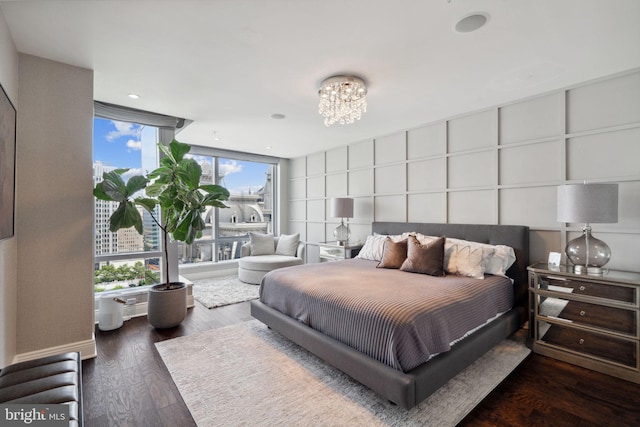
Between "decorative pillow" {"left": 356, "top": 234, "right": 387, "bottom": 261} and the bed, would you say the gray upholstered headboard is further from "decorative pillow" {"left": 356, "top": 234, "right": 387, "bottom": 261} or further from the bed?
"decorative pillow" {"left": 356, "top": 234, "right": 387, "bottom": 261}

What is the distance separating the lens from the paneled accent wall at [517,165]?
2.62 meters

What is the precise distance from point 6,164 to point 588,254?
444 centimetres

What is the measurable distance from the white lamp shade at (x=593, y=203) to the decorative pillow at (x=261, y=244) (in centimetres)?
456

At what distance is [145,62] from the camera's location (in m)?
2.47

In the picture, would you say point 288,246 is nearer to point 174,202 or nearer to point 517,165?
point 174,202

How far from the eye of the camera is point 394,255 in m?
3.39

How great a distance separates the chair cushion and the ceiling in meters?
2.67

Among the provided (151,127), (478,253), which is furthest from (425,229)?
(151,127)

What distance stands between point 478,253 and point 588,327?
99 centimetres

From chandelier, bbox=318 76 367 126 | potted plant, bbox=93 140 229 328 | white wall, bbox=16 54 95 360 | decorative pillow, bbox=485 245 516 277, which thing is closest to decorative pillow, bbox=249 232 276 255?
potted plant, bbox=93 140 229 328

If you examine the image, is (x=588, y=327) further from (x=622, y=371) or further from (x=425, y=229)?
(x=425, y=229)

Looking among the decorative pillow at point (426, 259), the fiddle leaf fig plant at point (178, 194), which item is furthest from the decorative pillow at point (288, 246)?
the decorative pillow at point (426, 259)

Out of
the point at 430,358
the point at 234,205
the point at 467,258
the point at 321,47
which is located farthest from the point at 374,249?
the point at 234,205

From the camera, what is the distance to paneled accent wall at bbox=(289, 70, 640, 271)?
2619mm
